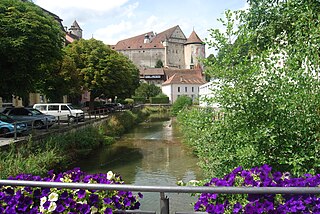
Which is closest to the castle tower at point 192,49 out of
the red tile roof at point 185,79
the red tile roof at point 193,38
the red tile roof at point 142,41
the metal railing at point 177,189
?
the red tile roof at point 193,38

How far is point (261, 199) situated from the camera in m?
2.98

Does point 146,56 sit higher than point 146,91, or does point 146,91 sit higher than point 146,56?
point 146,56

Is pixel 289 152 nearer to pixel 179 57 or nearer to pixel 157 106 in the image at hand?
pixel 157 106

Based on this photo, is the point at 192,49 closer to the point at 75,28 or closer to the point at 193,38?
the point at 193,38

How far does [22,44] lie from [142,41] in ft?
356

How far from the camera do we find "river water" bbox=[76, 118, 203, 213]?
10.1m

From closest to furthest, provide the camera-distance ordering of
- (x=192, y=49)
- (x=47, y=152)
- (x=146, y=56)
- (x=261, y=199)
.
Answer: (x=261, y=199)
(x=47, y=152)
(x=192, y=49)
(x=146, y=56)

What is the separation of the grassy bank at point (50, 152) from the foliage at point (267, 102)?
7.72m

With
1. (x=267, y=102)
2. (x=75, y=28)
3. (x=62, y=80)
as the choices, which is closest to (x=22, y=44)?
(x=267, y=102)

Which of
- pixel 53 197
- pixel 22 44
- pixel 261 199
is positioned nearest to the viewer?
pixel 261 199

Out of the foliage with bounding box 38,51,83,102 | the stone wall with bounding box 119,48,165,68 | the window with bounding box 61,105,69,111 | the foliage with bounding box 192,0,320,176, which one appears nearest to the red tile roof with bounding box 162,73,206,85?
the stone wall with bounding box 119,48,165,68

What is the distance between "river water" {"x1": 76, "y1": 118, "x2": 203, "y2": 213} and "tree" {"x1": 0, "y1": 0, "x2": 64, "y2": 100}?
16.5ft

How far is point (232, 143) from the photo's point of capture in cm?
550

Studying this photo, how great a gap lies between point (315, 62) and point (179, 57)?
11282 cm
